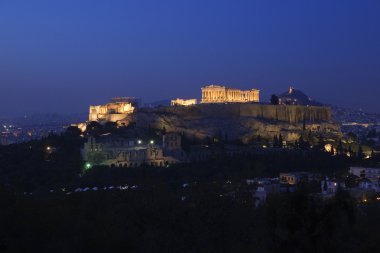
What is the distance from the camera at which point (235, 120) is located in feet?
139

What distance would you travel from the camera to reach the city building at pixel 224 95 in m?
51.1

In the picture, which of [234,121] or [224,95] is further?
[224,95]

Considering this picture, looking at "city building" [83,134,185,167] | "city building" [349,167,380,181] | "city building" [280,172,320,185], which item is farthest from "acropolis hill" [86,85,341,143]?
"city building" [280,172,320,185]

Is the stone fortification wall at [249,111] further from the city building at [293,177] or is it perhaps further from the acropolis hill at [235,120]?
the city building at [293,177]

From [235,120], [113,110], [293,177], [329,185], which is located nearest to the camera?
[329,185]

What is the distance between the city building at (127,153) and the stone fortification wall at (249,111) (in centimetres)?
821

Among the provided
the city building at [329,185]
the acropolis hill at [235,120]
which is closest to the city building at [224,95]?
the acropolis hill at [235,120]

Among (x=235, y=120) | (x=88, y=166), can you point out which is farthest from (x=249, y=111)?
(x=88, y=166)

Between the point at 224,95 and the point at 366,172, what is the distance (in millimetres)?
21760

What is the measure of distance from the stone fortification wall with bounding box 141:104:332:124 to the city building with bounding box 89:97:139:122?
300 cm

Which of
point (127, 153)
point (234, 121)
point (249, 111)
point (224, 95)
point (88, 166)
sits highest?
point (224, 95)

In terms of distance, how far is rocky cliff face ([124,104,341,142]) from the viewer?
4034cm

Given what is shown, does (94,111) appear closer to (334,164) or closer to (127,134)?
(127,134)

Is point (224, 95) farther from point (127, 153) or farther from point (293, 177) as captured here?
point (293, 177)
